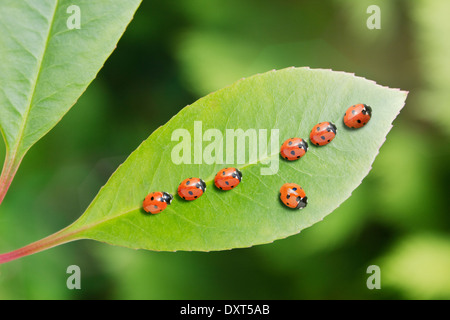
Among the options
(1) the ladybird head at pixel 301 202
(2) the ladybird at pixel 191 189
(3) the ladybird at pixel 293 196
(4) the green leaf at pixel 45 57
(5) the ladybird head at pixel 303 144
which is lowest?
(1) the ladybird head at pixel 301 202

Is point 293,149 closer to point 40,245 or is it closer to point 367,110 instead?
point 367,110

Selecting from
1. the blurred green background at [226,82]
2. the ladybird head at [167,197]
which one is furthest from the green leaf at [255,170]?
the blurred green background at [226,82]

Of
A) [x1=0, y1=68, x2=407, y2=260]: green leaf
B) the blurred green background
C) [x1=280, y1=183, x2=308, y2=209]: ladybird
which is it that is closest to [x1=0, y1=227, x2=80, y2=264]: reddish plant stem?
[x1=0, y1=68, x2=407, y2=260]: green leaf

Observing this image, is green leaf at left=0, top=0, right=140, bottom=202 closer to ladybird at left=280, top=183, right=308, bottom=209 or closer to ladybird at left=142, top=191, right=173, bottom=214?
ladybird at left=142, top=191, right=173, bottom=214

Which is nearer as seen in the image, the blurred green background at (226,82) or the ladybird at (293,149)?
the ladybird at (293,149)

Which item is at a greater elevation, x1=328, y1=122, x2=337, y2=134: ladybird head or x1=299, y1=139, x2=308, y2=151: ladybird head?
x1=328, y1=122, x2=337, y2=134: ladybird head

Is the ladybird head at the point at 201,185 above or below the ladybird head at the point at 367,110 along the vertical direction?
below

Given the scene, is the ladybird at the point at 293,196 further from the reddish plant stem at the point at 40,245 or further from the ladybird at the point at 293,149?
the reddish plant stem at the point at 40,245
